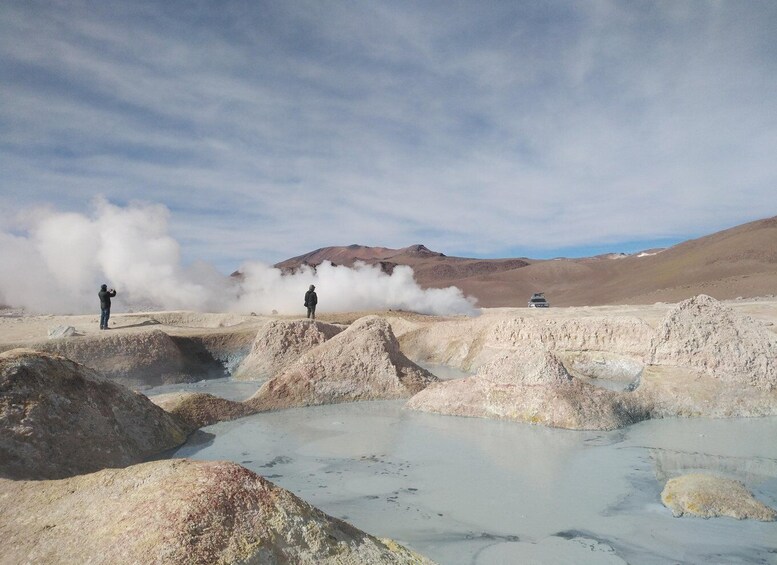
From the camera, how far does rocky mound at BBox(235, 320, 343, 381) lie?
18.7 metres

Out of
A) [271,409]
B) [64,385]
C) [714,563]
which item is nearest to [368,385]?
[271,409]

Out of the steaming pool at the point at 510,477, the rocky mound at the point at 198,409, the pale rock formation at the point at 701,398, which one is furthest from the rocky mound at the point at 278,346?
the pale rock formation at the point at 701,398

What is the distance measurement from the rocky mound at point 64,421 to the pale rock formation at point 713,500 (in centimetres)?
755

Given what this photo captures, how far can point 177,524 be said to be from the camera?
10.8ft

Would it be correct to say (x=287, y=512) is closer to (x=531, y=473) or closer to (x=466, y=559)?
(x=466, y=559)

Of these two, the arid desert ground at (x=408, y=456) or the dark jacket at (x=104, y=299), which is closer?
the arid desert ground at (x=408, y=456)

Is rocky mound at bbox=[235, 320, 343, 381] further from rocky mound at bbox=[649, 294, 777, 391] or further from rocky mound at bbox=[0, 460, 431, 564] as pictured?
rocky mound at bbox=[0, 460, 431, 564]

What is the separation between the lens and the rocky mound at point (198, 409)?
10.9 metres

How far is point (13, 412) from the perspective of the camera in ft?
21.3

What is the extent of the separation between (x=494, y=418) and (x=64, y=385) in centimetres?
790

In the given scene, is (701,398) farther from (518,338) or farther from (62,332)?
(62,332)

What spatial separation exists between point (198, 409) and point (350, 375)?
13.8ft

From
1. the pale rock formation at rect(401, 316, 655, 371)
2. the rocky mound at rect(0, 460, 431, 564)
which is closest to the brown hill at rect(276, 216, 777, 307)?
the pale rock formation at rect(401, 316, 655, 371)

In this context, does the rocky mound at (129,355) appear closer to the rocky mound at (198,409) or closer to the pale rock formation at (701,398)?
the rocky mound at (198,409)
